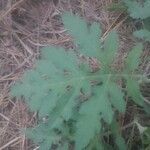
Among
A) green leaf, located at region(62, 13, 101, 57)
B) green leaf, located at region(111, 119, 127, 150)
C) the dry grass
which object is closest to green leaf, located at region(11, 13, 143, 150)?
green leaf, located at region(62, 13, 101, 57)

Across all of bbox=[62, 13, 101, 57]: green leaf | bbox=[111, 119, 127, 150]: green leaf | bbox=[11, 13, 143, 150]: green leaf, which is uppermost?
bbox=[62, 13, 101, 57]: green leaf

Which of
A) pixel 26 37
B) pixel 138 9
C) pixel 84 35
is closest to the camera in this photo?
pixel 84 35

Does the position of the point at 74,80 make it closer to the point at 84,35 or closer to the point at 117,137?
the point at 84,35

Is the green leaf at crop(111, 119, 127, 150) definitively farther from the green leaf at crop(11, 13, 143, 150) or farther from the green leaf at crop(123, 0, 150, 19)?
the green leaf at crop(123, 0, 150, 19)

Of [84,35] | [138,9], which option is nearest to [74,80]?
[84,35]

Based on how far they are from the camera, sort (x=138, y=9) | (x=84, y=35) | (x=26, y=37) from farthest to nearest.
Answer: (x=26, y=37), (x=138, y=9), (x=84, y=35)

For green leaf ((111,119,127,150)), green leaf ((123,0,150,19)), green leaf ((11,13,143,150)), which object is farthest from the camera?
green leaf ((123,0,150,19))
